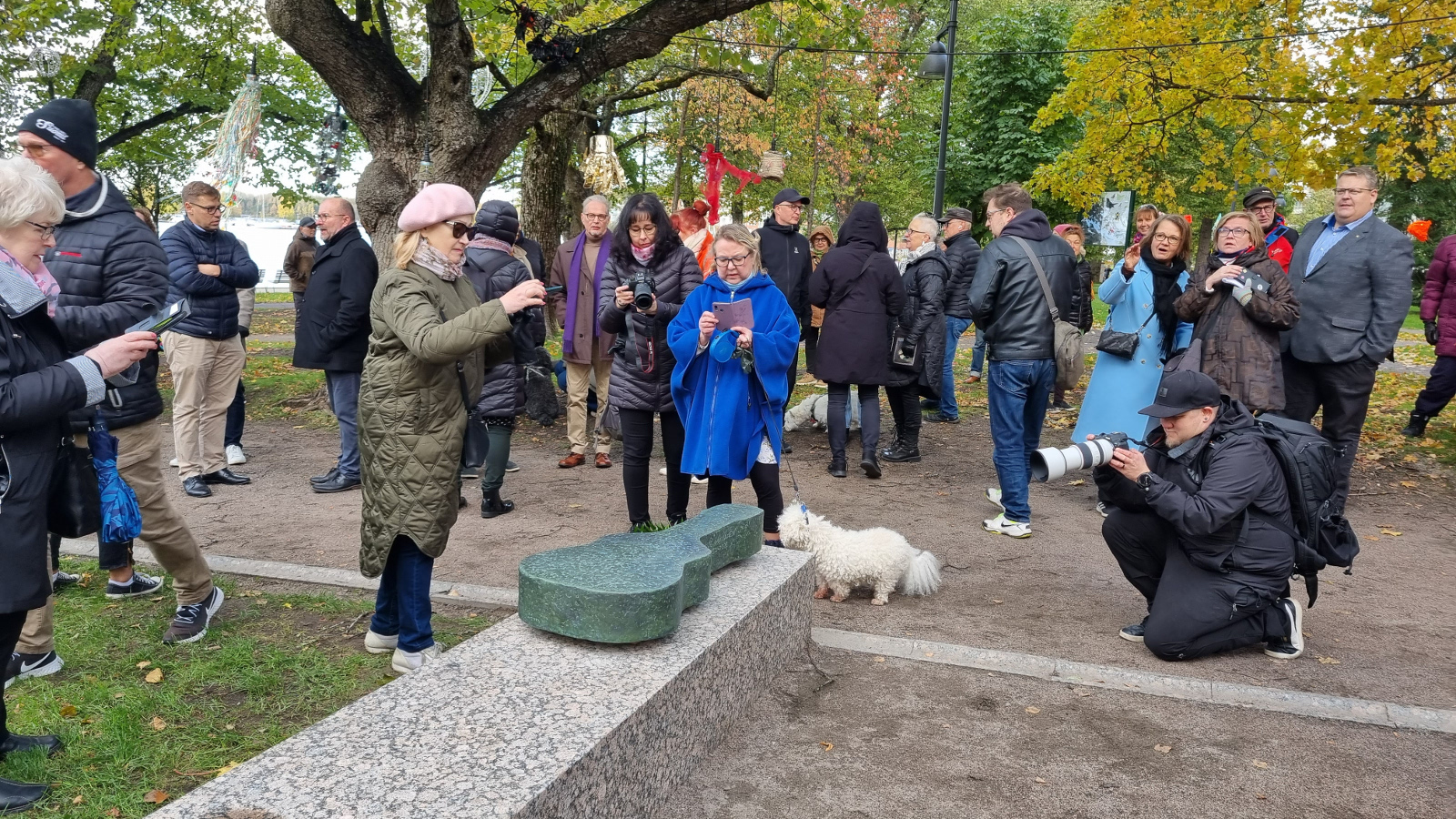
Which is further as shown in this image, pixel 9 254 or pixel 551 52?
pixel 551 52

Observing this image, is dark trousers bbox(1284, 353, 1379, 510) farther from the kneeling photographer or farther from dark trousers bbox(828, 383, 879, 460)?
dark trousers bbox(828, 383, 879, 460)

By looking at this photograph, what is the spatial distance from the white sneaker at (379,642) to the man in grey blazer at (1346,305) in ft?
18.4

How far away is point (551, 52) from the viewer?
8.70 m

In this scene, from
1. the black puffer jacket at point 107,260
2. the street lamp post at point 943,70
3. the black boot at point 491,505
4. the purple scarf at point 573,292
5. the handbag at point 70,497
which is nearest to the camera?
the handbag at point 70,497

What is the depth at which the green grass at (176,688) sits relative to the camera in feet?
10.3

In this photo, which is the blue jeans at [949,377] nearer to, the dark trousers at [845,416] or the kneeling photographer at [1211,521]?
the dark trousers at [845,416]

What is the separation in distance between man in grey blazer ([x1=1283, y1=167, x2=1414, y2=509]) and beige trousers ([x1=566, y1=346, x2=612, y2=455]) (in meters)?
5.03

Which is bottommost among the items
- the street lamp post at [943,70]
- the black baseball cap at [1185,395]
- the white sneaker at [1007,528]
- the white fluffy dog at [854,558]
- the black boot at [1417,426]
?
the white sneaker at [1007,528]

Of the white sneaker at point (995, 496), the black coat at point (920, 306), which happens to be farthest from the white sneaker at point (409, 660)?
the black coat at point (920, 306)

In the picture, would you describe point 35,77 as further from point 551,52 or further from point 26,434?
point 26,434

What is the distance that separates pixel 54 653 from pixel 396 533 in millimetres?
1688

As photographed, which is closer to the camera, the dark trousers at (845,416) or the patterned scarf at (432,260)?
the patterned scarf at (432,260)

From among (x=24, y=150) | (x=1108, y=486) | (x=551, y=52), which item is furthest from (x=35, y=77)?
(x=1108, y=486)

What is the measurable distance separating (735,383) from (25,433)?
121 inches
